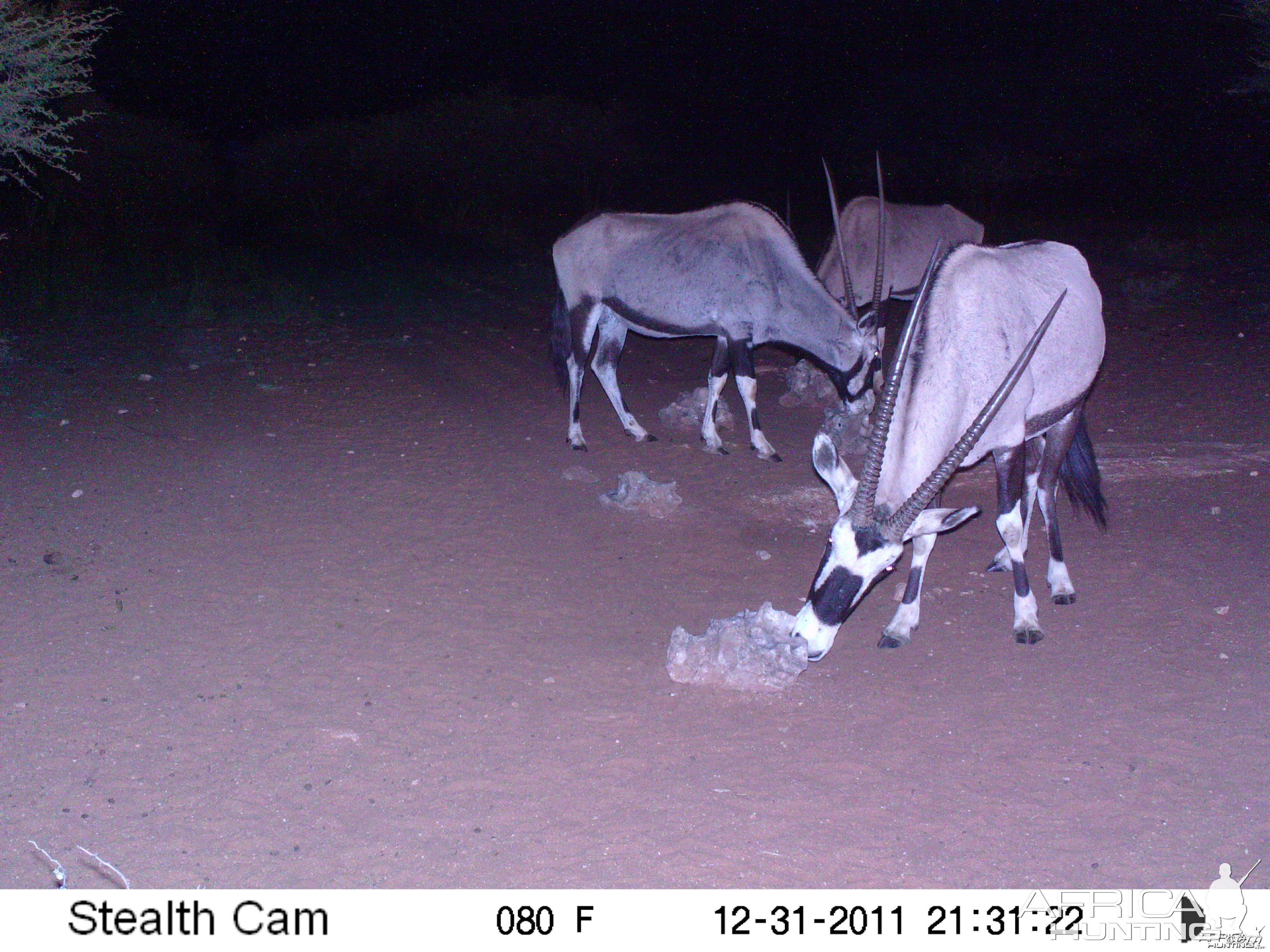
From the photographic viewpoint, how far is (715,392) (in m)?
8.80

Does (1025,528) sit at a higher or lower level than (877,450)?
lower

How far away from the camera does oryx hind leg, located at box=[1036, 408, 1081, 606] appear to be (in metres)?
6.00

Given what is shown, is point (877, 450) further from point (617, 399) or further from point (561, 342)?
point (561, 342)

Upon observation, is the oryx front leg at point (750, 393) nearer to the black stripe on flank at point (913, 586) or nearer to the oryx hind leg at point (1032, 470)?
the oryx hind leg at point (1032, 470)

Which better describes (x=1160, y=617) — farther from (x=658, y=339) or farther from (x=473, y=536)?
(x=658, y=339)

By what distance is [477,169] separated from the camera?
26422mm

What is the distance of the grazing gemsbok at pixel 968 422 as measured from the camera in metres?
4.84

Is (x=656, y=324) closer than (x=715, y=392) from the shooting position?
No

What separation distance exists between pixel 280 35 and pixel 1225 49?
908 inches

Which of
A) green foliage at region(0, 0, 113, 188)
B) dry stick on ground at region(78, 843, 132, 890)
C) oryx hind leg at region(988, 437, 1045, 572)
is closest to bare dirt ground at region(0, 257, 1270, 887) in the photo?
dry stick on ground at region(78, 843, 132, 890)

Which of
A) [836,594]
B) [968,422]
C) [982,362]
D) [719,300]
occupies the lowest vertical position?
[719,300]

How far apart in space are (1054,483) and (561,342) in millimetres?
4619

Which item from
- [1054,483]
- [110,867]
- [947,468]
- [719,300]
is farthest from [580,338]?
[110,867]

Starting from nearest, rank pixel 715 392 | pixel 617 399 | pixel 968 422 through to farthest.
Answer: pixel 968 422 → pixel 715 392 → pixel 617 399
